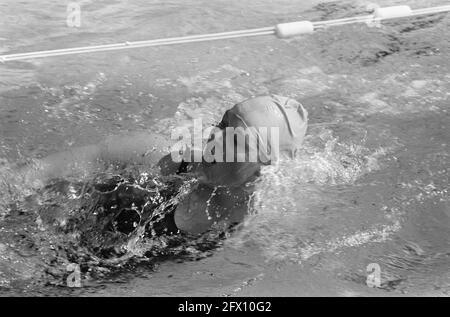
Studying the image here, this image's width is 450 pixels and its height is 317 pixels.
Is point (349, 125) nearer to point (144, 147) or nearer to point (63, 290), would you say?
point (144, 147)

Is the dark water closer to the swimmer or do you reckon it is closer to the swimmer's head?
the swimmer

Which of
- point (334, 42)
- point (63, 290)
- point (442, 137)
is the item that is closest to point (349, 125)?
point (442, 137)

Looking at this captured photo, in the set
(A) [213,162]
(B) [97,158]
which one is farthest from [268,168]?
(B) [97,158]

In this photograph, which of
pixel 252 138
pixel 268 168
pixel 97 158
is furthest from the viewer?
pixel 97 158

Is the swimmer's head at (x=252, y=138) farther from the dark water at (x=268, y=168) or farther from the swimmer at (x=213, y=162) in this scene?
the dark water at (x=268, y=168)

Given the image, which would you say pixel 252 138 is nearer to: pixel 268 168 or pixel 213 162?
pixel 213 162

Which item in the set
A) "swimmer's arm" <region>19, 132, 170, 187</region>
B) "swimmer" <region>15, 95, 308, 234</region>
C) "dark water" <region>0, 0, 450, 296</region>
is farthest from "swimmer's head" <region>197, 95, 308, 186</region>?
"swimmer's arm" <region>19, 132, 170, 187</region>
